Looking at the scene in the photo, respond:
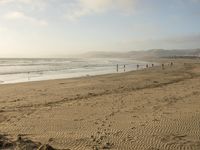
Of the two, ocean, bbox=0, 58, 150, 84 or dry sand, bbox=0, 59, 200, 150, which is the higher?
dry sand, bbox=0, 59, 200, 150

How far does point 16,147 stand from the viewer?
8.36m

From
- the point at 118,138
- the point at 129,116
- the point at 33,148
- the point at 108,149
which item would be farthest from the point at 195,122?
the point at 33,148

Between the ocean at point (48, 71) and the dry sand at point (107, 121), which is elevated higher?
the dry sand at point (107, 121)

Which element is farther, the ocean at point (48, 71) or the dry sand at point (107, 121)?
the ocean at point (48, 71)

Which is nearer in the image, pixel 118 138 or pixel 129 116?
pixel 118 138

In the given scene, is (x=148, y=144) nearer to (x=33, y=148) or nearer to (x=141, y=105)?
(x=33, y=148)

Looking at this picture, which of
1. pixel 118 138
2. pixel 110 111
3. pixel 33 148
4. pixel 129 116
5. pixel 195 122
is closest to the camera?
pixel 33 148

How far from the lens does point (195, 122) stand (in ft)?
38.8

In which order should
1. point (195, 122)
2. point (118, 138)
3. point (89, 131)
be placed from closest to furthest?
point (118, 138), point (89, 131), point (195, 122)

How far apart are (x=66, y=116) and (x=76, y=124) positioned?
1.54m

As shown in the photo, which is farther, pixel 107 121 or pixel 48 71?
pixel 48 71

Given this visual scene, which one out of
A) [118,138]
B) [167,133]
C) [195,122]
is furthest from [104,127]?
[195,122]

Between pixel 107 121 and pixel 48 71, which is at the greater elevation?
pixel 107 121

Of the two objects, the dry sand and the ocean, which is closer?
the dry sand
